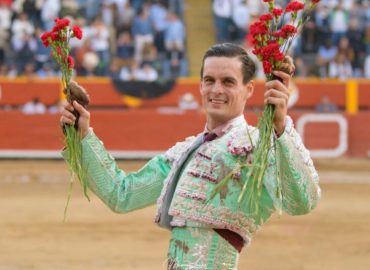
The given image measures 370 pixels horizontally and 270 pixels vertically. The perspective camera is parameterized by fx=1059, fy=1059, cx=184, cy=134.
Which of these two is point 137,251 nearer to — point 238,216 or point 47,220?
point 47,220

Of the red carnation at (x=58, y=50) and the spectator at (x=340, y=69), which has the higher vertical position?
the red carnation at (x=58, y=50)

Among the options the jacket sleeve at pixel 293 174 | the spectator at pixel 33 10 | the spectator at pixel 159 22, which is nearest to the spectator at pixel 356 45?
the spectator at pixel 159 22

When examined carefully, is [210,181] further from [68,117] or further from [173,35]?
[173,35]

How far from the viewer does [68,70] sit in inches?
128

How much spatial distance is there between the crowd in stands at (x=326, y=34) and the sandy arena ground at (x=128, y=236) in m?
4.78

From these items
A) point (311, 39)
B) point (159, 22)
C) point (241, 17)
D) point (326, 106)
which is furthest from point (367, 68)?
point (159, 22)

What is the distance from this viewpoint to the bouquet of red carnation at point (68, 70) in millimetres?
3240

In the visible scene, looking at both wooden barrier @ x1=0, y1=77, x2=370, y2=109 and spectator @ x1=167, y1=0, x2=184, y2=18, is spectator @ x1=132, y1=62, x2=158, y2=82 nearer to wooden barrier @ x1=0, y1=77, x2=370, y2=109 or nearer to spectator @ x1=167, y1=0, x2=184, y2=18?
wooden barrier @ x1=0, y1=77, x2=370, y2=109

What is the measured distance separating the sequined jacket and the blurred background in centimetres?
578

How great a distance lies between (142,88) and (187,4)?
3637 millimetres

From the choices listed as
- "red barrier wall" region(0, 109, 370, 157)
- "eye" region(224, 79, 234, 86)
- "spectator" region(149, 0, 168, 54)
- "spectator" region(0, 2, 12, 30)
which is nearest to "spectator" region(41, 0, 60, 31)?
"spectator" region(0, 2, 12, 30)

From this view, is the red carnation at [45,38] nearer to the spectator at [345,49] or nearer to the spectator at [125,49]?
the spectator at [125,49]

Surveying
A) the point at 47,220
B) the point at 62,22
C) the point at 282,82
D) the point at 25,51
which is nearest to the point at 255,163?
the point at 282,82

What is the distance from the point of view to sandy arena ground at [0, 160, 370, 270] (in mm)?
7555
